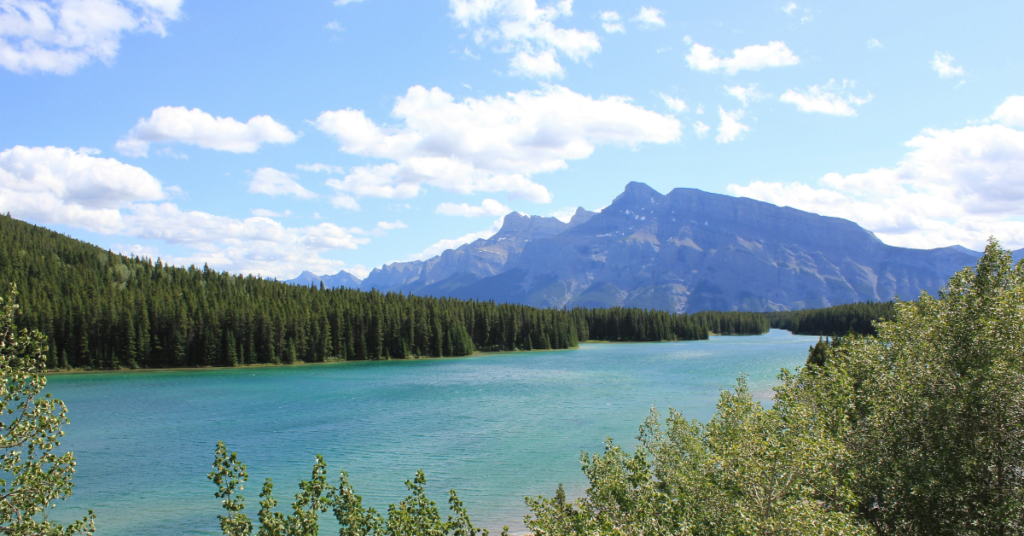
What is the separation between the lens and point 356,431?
53.7 meters

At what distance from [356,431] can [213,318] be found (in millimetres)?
89110

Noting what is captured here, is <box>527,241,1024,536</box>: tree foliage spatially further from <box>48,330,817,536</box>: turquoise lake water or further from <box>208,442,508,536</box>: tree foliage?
<box>48,330,817,536</box>: turquoise lake water

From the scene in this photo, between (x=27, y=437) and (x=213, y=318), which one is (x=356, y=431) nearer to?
(x=27, y=437)

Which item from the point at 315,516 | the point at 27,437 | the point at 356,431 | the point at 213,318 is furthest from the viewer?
the point at 213,318

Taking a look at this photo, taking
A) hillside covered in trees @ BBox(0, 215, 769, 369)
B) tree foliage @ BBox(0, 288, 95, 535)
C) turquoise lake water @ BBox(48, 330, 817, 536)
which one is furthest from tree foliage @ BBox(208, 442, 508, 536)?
hillside covered in trees @ BBox(0, 215, 769, 369)

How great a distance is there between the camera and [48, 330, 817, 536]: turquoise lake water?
1345 inches

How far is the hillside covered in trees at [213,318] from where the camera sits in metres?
117

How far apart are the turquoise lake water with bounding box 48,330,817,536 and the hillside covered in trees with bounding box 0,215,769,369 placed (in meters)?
15.2

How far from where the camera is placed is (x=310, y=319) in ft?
455

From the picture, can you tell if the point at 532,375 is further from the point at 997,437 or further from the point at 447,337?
the point at 997,437

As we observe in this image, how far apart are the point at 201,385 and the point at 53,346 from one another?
42906 millimetres

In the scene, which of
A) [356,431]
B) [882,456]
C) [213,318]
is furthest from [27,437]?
[213,318]

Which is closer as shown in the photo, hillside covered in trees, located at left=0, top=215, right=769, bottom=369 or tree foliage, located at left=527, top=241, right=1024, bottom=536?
tree foliage, located at left=527, top=241, right=1024, bottom=536

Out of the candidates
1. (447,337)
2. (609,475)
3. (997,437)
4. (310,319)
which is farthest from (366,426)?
(447,337)
